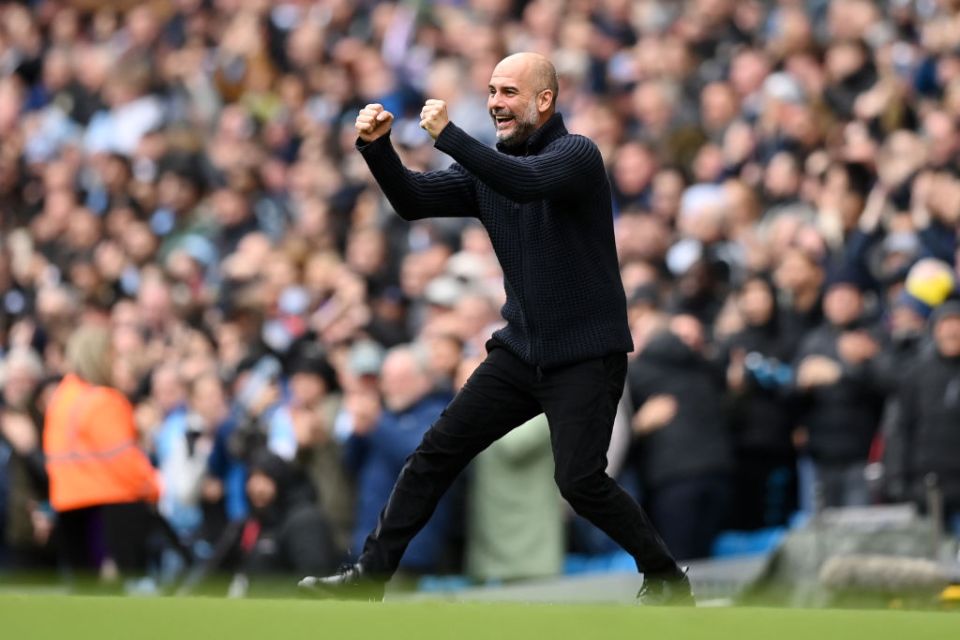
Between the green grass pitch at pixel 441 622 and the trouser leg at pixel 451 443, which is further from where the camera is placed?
the trouser leg at pixel 451 443

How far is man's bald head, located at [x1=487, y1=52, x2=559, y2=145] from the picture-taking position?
698 centimetres

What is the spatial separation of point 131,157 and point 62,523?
730 cm

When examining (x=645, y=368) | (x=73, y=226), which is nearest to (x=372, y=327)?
(x=645, y=368)

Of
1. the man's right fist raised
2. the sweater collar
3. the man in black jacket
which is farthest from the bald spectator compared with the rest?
the man's right fist raised

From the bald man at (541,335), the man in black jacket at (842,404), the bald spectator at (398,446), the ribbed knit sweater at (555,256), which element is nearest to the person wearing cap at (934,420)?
the man in black jacket at (842,404)

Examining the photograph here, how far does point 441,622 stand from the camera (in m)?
5.57

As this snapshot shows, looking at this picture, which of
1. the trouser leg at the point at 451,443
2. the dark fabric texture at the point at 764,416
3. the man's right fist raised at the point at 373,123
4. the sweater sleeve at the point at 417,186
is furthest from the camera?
the dark fabric texture at the point at 764,416

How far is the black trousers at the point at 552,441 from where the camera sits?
22.8 feet

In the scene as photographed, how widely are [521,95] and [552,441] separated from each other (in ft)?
4.04

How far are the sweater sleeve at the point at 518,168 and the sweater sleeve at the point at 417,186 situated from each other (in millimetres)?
353

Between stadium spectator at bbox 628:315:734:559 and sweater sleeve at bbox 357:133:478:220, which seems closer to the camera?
sweater sleeve at bbox 357:133:478:220

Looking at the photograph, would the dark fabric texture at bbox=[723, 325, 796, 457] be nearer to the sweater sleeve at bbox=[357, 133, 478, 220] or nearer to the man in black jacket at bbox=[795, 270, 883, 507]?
the man in black jacket at bbox=[795, 270, 883, 507]

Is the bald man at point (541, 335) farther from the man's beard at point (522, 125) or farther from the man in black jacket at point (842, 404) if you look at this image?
the man in black jacket at point (842, 404)

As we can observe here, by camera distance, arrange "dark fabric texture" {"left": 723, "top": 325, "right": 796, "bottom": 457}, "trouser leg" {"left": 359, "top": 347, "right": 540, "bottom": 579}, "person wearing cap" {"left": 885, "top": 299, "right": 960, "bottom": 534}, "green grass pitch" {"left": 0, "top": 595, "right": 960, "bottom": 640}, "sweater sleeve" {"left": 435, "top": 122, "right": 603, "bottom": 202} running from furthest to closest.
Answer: "dark fabric texture" {"left": 723, "top": 325, "right": 796, "bottom": 457}, "person wearing cap" {"left": 885, "top": 299, "right": 960, "bottom": 534}, "trouser leg" {"left": 359, "top": 347, "right": 540, "bottom": 579}, "sweater sleeve" {"left": 435, "top": 122, "right": 603, "bottom": 202}, "green grass pitch" {"left": 0, "top": 595, "right": 960, "bottom": 640}
